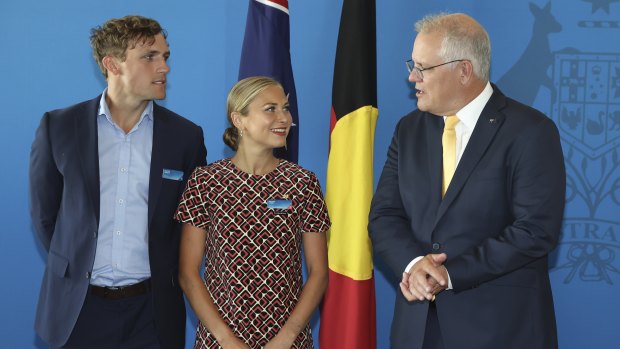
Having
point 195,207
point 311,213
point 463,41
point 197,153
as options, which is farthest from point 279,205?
point 463,41

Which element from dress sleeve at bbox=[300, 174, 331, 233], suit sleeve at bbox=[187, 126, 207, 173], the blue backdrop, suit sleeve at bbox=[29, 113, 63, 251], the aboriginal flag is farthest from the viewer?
the blue backdrop

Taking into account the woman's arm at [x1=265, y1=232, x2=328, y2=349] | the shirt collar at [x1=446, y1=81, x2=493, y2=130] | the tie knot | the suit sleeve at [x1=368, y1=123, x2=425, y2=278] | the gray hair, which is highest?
the gray hair

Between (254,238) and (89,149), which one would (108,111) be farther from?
(254,238)

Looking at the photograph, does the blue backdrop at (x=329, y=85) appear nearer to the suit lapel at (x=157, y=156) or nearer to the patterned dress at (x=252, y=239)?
the suit lapel at (x=157, y=156)

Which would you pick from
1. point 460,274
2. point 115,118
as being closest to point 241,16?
point 115,118

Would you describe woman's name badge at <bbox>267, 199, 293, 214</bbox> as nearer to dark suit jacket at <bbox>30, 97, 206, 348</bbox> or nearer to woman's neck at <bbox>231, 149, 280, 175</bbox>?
woman's neck at <bbox>231, 149, 280, 175</bbox>

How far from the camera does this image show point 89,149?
2.61 m

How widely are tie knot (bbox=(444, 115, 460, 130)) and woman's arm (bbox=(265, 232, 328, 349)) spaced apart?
23.6 inches

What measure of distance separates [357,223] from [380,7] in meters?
1.37

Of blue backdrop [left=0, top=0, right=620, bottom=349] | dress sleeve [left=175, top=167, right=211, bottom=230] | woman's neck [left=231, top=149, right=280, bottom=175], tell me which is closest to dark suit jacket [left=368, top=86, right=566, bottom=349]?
woman's neck [left=231, top=149, right=280, bottom=175]

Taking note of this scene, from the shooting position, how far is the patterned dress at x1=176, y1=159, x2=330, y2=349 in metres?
2.45

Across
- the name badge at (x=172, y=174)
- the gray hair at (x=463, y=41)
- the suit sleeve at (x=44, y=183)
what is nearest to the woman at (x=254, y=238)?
the name badge at (x=172, y=174)

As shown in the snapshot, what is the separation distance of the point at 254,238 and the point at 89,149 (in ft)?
2.35

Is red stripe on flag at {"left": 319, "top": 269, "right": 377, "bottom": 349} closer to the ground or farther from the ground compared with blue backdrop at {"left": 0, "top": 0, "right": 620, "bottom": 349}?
closer to the ground
